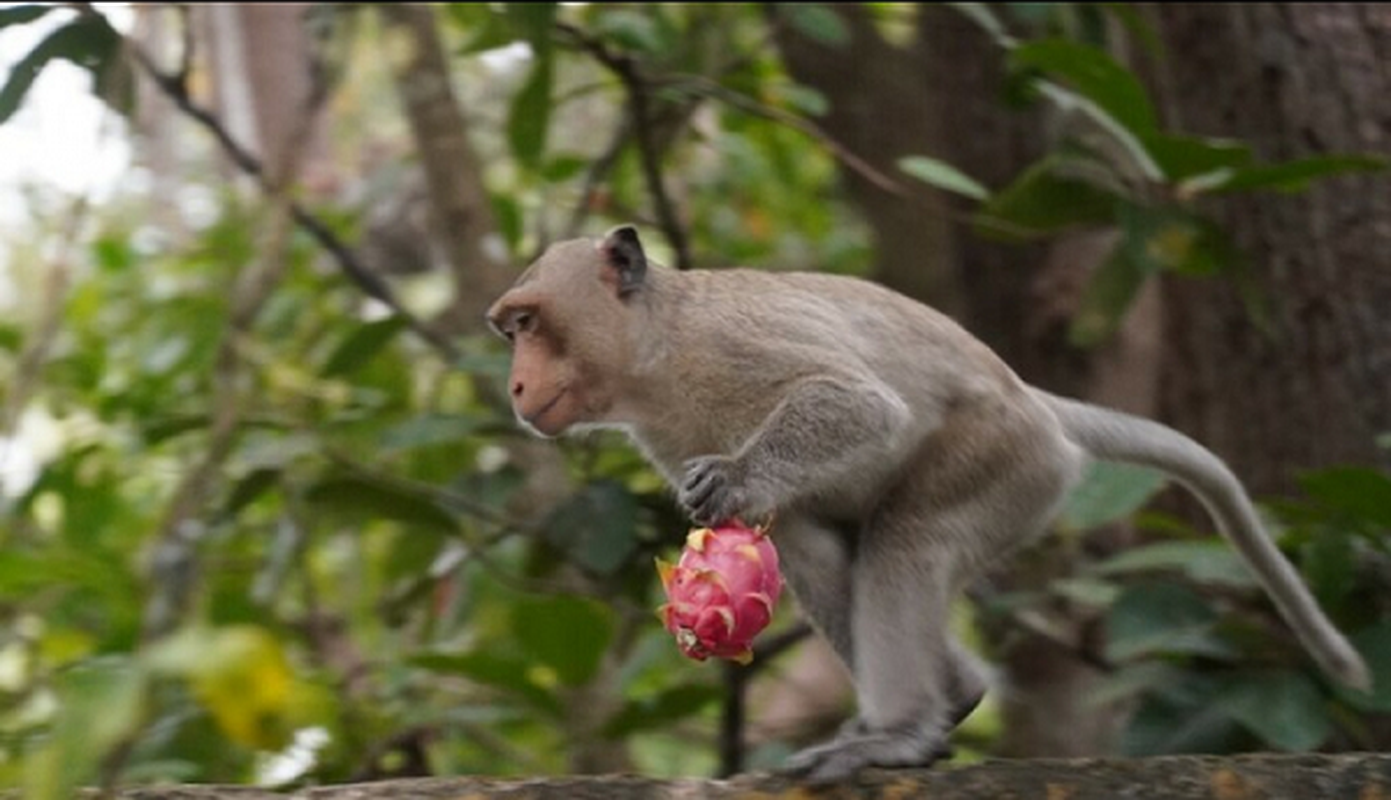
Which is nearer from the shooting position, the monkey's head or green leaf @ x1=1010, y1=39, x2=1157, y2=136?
the monkey's head

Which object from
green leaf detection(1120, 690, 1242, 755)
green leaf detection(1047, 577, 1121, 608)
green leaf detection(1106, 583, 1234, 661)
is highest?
green leaf detection(1047, 577, 1121, 608)

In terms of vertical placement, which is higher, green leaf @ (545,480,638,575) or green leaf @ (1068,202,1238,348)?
green leaf @ (1068,202,1238,348)

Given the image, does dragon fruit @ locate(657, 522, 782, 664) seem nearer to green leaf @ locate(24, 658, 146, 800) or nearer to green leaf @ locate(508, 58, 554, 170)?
green leaf @ locate(24, 658, 146, 800)

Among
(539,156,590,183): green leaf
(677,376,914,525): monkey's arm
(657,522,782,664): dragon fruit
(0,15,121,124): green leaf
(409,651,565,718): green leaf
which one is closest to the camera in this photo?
(657,522,782,664): dragon fruit

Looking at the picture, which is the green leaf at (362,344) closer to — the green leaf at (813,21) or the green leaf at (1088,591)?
the green leaf at (813,21)

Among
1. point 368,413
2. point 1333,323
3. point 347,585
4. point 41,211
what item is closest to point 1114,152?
point 1333,323

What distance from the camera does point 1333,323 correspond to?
4.68 m

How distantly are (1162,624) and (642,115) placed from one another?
1.53m

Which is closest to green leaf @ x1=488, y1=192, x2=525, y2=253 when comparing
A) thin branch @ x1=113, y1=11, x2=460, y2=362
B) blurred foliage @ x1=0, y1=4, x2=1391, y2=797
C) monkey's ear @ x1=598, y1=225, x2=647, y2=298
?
blurred foliage @ x1=0, y1=4, x2=1391, y2=797

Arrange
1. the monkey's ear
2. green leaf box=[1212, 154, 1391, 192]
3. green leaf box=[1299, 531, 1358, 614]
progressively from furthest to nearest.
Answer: green leaf box=[1212, 154, 1391, 192] < green leaf box=[1299, 531, 1358, 614] < the monkey's ear

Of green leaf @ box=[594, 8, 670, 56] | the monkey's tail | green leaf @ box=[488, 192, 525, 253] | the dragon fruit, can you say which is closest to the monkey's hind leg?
the dragon fruit

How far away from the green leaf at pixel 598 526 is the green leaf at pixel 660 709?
28cm

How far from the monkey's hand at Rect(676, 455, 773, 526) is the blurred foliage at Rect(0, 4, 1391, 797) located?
0.78m

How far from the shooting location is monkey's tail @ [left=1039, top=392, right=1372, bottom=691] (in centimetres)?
359
